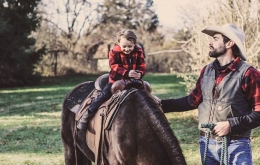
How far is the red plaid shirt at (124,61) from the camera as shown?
3.94 meters

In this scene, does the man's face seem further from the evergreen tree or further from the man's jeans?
the evergreen tree

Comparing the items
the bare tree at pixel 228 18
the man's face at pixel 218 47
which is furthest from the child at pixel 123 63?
the bare tree at pixel 228 18

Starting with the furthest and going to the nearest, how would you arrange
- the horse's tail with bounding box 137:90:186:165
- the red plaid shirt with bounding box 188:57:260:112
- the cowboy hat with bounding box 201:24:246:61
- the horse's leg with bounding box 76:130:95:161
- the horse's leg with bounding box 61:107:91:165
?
the horse's leg with bounding box 61:107:91:165, the horse's leg with bounding box 76:130:95:161, the cowboy hat with bounding box 201:24:246:61, the red plaid shirt with bounding box 188:57:260:112, the horse's tail with bounding box 137:90:186:165

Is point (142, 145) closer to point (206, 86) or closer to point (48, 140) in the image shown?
point (206, 86)

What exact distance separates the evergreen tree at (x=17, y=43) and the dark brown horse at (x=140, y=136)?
18.2 metres

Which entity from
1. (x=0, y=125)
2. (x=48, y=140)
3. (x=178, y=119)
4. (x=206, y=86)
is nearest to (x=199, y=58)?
(x=178, y=119)

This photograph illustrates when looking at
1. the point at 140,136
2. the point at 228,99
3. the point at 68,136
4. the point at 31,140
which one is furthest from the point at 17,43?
the point at 228,99

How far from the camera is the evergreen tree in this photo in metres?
21.0

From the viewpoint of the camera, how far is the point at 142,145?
10.2 feet

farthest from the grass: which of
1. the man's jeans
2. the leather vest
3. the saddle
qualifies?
the leather vest

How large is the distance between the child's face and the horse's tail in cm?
70

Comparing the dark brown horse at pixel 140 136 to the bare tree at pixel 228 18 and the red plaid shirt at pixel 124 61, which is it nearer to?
the red plaid shirt at pixel 124 61

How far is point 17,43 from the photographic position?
68.9 feet

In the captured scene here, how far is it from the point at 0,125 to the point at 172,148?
8.30 m
